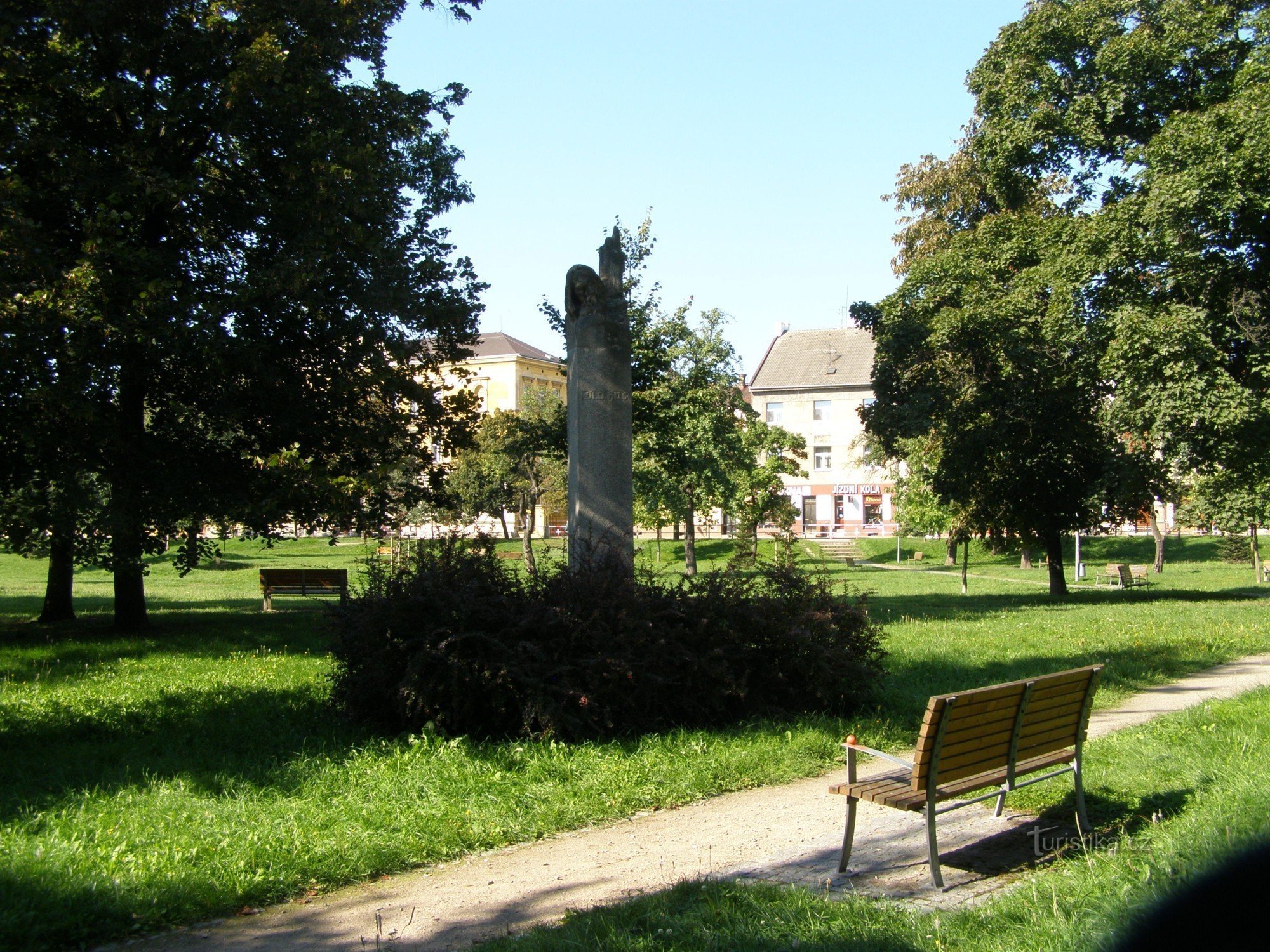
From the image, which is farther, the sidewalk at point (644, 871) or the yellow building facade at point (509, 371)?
the yellow building facade at point (509, 371)

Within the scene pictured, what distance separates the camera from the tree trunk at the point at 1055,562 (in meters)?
29.9

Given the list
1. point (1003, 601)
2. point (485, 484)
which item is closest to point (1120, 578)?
point (1003, 601)

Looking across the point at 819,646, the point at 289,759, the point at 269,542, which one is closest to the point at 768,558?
the point at 819,646

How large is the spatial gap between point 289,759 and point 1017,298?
2125 cm

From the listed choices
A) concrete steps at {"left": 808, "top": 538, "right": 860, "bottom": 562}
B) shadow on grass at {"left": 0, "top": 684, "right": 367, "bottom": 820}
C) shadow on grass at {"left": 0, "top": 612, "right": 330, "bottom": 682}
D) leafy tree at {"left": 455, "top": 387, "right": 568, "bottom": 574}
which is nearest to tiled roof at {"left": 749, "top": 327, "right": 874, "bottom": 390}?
concrete steps at {"left": 808, "top": 538, "right": 860, "bottom": 562}

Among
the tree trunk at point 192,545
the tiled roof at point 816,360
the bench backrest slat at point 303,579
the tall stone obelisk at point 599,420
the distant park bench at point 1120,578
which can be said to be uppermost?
the tiled roof at point 816,360

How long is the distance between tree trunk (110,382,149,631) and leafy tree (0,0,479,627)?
4 cm

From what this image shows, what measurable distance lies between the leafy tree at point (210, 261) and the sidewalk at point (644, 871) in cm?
911

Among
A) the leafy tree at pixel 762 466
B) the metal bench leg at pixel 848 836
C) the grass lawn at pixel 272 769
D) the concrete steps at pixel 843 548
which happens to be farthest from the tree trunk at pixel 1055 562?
the metal bench leg at pixel 848 836

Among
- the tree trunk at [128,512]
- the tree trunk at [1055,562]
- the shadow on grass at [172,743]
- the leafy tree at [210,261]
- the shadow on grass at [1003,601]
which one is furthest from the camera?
the tree trunk at [1055,562]

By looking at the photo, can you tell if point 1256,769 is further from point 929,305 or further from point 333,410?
point 929,305

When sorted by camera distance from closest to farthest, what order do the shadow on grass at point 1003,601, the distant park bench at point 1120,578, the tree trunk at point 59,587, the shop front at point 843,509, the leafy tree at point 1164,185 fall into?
1. the tree trunk at point 59,587
2. the leafy tree at point 1164,185
3. the shadow on grass at point 1003,601
4. the distant park bench at point 1120,578
5. the shop front at point 843,509

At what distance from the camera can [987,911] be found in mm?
4527

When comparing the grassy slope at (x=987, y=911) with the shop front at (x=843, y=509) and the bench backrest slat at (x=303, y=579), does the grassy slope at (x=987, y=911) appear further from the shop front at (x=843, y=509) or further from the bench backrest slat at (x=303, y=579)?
the shop front at (x=843, y=509)
